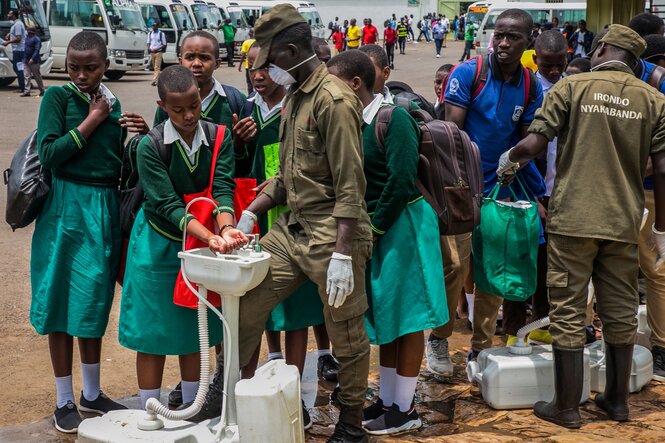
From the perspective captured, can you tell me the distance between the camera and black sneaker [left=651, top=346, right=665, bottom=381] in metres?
5.18

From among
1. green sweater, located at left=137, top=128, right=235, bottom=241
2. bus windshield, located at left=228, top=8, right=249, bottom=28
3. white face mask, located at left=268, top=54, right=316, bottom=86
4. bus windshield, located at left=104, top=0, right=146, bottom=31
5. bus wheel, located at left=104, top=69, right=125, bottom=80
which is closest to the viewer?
white face mask, located at left=268, top=54, right=316, bottom=86

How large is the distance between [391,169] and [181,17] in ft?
94.2

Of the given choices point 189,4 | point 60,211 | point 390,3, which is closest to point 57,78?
point 189,4

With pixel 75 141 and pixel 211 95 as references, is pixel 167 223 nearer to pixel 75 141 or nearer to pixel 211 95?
pixel 75 141

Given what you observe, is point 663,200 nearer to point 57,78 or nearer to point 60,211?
point 60,211

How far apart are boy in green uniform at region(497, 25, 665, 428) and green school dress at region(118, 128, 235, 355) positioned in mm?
1492

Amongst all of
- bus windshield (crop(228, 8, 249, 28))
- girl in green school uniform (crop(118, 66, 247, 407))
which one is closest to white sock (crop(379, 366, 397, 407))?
girl in green school uniform (crop(118, 66, 247, 407))

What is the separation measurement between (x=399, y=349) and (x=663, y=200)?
4.73 ft

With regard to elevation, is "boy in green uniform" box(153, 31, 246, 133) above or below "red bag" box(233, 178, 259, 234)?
above

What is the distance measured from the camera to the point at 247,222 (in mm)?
4121

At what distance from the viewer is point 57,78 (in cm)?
2517

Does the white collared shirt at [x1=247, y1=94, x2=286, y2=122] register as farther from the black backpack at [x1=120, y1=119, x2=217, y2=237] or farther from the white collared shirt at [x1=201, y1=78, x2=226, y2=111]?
the black backpack at [x1=120, y1=119, x2=217, y2=237]

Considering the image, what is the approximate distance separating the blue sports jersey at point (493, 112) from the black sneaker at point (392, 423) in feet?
4.74

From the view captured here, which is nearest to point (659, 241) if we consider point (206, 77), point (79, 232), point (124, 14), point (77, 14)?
point (206, 77)
